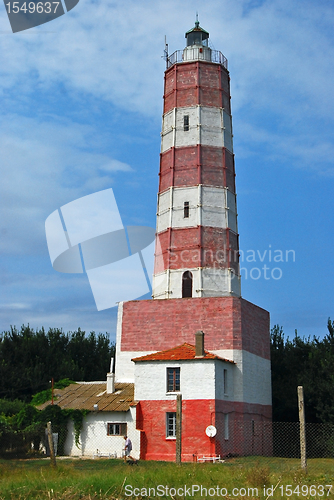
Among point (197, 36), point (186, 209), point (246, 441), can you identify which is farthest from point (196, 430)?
point (197, 36)

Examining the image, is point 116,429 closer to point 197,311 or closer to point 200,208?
point 197,311

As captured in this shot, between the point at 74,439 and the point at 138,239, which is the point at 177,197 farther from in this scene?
the point at 74,439

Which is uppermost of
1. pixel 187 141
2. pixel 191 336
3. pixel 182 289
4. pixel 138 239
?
pixel 187 141

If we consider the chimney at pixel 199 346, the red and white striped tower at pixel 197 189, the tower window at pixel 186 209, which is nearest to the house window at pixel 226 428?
the chimney at pixel 199 346

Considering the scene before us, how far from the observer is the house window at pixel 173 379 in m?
28.2

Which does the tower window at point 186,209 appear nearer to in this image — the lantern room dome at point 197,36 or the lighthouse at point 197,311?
the lighthouse at point 197,311

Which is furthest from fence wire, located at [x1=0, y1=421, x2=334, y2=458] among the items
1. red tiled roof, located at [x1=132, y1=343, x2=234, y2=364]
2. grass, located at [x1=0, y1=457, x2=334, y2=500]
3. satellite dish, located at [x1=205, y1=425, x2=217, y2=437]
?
grass, located at [x1=0, y1=457, x2=334, y2=500]

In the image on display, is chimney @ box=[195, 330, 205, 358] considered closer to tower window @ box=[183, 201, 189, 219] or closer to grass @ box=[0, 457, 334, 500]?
tower window @ box=[183, 201, 189, 219]

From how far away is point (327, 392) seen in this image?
108ft

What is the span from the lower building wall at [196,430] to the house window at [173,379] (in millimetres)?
669

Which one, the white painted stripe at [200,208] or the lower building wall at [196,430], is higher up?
the white painted stripe at [200,208]

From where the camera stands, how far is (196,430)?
2720 cm

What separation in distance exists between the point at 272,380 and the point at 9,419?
16.6 m

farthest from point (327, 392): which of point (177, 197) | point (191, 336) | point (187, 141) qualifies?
point (187, 141)
